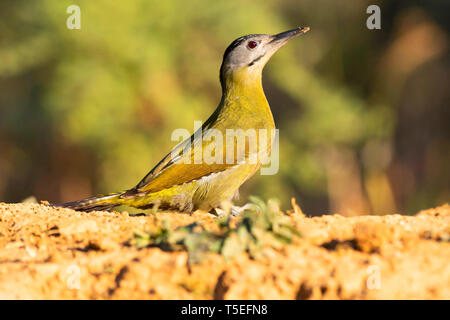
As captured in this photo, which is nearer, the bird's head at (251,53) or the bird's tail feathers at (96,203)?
the bird's tail feathers at (96,203)

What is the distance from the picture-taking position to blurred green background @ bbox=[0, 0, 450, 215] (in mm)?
11875

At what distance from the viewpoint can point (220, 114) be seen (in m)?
5.70

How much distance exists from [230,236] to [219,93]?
34.6 ft

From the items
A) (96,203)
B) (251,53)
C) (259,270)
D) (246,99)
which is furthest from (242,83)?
(259,270)

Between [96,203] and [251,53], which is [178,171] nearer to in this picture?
[96,203]

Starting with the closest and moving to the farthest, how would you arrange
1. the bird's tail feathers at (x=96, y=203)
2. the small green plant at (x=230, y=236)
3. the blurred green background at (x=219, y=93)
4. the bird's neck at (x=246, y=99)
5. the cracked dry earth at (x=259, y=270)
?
the cracked dry earth at (x=259, y=270)
the small green plant at (x=230, y=236)
the bird's tail feathers at (x=96, y=203)
the bird's neck at (x=246, y=99)
the blurred green background at (x=219, y=93)

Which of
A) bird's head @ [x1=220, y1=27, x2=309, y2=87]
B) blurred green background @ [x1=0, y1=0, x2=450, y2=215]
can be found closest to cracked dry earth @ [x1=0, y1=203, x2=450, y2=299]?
bird's head @ [x1=220, y1=27, x2=309, y2=87]

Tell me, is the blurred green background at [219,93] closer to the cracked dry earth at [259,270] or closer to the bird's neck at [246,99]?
the bird's neck at [246,99]

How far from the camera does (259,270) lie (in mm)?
2977

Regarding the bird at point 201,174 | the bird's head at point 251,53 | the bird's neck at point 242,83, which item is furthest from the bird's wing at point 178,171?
the bird's head at point 251,53

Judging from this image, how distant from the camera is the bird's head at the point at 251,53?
5961mm

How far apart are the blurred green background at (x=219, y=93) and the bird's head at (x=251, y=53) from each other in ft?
19.7

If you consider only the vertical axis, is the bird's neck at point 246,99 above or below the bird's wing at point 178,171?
above

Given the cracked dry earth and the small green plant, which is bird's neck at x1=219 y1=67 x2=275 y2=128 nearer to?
the cracked dry earth
